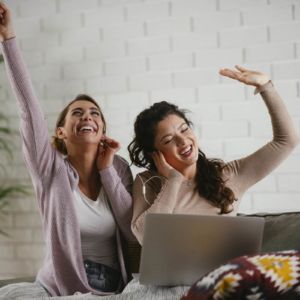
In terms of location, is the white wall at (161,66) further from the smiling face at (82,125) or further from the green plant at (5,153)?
the smiling face at (82,125)

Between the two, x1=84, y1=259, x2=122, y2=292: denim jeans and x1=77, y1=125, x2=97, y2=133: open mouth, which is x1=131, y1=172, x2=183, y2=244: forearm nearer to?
x1=84, y1=259, x2=122, y2=292: denim jeans

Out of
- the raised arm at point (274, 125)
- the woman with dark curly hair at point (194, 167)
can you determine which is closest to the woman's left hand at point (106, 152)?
the woman with dark curly hair at point (194, 167)

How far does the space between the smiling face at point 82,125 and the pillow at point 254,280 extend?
1.07 m

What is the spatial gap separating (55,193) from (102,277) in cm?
36

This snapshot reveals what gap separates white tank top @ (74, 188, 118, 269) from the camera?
1.75m

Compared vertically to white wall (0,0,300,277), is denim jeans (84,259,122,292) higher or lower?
lower

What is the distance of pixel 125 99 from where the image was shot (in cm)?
243

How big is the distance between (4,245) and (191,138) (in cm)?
144

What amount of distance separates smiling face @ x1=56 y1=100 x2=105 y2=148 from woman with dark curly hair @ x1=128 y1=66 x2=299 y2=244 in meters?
0.19

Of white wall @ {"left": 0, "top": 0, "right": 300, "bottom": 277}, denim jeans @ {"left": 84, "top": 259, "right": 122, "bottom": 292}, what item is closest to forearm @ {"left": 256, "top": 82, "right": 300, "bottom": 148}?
white wall @ {"left": 0, "top": 0, "right": 300, "bottom": 277}

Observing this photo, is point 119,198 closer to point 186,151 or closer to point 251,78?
point 186,151

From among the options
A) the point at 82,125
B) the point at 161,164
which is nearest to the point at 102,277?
the point at 161,164

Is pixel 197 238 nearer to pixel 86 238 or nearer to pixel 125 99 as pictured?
pixel 86 238

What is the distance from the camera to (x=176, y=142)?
174 cm
